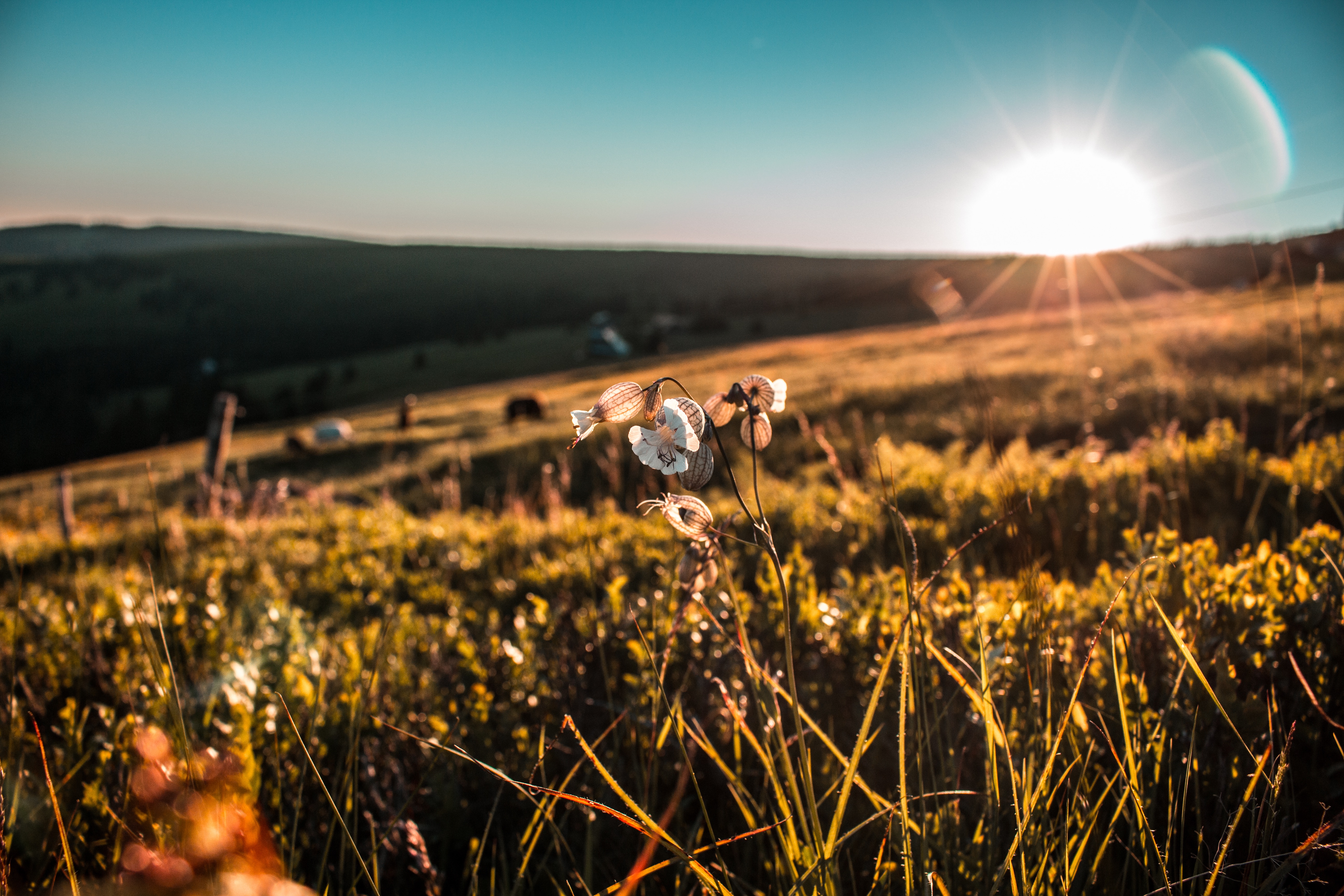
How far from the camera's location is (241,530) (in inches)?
253

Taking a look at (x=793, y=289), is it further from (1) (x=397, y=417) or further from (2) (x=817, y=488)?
(2) (x=817, y=488)

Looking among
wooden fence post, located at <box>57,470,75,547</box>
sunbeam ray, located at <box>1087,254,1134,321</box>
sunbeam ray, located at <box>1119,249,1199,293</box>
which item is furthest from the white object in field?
sunbeam ray, located at <box>1119,249,1199,293</box>

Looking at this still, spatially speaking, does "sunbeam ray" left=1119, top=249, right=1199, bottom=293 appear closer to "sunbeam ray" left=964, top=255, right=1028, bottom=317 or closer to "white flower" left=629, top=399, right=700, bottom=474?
"sunbeam ray" left=964, top=255, right=1028, bottom=317

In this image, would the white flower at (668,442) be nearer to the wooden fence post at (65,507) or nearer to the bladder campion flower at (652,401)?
the bladder campion flower at (652,401)

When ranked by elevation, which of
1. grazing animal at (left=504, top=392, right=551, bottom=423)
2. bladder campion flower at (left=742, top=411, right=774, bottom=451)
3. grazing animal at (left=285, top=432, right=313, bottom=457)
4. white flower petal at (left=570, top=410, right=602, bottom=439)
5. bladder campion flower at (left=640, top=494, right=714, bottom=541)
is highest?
white flower petal at (left=570, top=410, right=602, bottom=439)

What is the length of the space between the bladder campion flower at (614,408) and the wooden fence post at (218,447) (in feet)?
21.7

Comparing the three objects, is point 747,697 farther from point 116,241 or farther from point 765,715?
point 116,241

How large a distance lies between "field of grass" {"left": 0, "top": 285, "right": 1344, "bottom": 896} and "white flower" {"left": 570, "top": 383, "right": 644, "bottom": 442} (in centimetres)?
17

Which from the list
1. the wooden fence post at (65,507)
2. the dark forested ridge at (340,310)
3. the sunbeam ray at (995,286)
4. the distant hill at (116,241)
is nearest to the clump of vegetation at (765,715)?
the wooden fence post at (65,507)

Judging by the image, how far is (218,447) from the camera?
990 centimetres

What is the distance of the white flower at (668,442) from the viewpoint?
3.48 feet

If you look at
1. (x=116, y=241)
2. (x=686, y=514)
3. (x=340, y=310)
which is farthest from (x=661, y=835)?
(x=340, y=310)

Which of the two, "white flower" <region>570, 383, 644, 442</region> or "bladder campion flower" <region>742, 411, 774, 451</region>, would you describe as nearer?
"white flower" <region>570, 383, 644, 442</region>

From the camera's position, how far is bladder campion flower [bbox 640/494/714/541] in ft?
3.99
